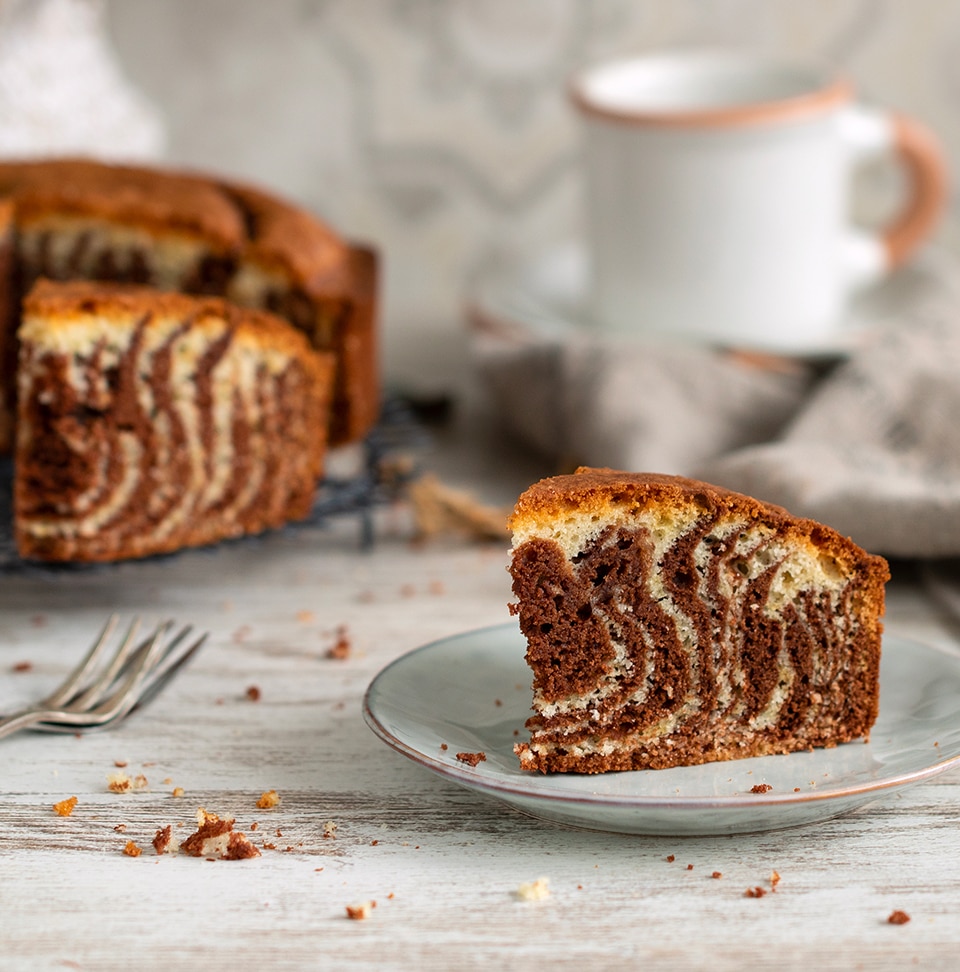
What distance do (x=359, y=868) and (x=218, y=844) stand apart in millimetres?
134

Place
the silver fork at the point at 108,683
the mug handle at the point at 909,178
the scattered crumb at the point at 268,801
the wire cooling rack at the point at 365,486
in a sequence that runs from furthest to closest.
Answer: the mug handle at the point at 909,178
the wire cooling rack at the point at 365,486
the silver fork at the point at 108,683
the scattered crumb at the point at 268,801

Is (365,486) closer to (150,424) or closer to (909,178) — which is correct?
(150,424)

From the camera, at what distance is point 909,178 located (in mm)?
2674

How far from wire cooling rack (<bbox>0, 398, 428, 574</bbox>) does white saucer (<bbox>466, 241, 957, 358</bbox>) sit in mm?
293

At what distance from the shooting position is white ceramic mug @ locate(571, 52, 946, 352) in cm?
242

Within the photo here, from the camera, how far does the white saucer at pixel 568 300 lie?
2.58 metres

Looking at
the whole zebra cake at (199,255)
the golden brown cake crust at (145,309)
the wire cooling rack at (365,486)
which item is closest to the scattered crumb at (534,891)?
the wire cooling rack at (365,486)

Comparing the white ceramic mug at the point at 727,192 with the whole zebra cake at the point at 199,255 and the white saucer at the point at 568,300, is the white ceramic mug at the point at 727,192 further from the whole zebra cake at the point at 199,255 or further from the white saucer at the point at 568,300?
the whole zebra cake at the point at 199,255

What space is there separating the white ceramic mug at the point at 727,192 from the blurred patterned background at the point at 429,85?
54 cm

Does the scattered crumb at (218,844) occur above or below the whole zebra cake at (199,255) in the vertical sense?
below

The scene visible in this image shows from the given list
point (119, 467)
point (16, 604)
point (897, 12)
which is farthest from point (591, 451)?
point (897, 12)

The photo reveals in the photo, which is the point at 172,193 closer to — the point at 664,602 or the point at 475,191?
the point at 475,191

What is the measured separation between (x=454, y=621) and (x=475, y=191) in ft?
5.38

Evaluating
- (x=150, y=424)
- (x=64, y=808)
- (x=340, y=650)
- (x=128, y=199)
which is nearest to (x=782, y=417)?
(x=340, y=650)
